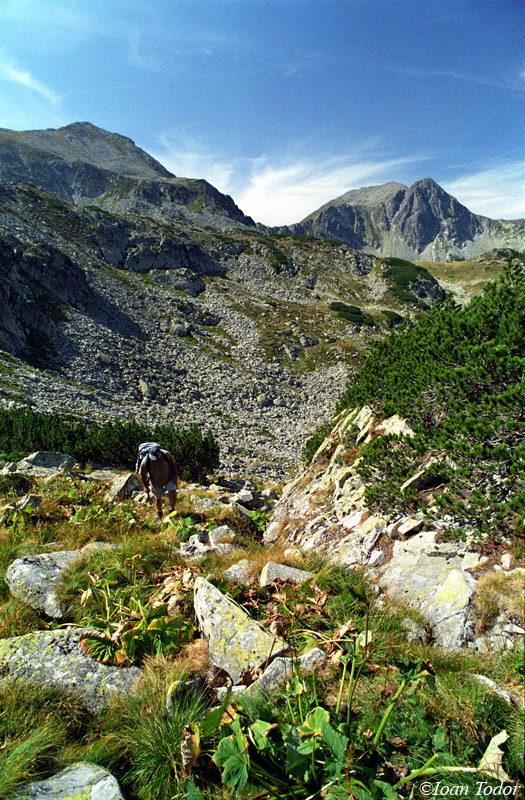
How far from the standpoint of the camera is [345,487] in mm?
8930

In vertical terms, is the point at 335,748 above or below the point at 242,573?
above

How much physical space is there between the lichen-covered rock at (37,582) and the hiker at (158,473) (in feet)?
12.7

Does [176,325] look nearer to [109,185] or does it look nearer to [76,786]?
[76,786]

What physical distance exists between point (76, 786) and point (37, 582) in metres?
2.32

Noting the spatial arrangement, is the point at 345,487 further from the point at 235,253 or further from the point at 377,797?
the point at 235,253

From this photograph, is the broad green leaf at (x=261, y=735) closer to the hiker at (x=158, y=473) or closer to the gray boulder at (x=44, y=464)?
the hiker at (x=158, y=473)

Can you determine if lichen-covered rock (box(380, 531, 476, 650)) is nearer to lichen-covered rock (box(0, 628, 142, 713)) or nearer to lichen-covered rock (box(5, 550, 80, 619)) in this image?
lichen-covered rock (box(0, 628, 142, 713))

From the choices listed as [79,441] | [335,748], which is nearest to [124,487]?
[335,748]

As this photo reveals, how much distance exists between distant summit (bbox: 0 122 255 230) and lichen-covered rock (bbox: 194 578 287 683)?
13788cm

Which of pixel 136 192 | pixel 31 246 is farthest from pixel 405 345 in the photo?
pixel 136 192

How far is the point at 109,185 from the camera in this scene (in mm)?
142875

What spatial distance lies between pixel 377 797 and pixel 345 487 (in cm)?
726

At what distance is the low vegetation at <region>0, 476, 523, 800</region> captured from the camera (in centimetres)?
194

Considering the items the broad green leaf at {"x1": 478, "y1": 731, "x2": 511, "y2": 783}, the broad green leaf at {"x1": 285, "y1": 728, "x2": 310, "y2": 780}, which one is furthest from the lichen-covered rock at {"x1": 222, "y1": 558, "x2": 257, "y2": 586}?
the broad green leaf at {"x1": 478, "y1": 731, "x2": 511, "y2": 783}
